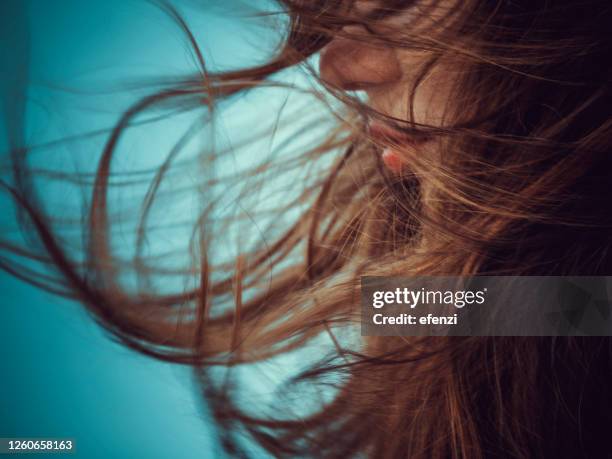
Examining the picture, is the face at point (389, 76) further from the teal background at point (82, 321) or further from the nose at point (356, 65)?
the teal background at point (82, 321)

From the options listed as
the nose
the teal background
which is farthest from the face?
the teal background

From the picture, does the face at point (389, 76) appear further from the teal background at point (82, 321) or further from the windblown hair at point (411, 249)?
the teal background at point (82, 321)

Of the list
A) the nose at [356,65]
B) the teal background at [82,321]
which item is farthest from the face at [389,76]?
the teal background at [82,321]

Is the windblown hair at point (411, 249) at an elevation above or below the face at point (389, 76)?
below

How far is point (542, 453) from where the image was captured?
524 mm

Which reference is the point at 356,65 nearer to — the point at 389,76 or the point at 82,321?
the point at 389,76

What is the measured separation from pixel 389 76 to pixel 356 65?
0.04 meters

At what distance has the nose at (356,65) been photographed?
53 cm

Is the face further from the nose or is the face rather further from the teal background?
the teal background

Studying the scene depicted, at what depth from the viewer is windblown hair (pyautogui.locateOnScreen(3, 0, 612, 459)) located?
1.70 ft

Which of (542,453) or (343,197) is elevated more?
(343,197)

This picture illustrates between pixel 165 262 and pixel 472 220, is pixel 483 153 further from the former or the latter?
pixel 165 262

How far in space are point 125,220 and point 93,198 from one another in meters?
0.04

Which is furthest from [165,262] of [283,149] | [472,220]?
[472,220]
